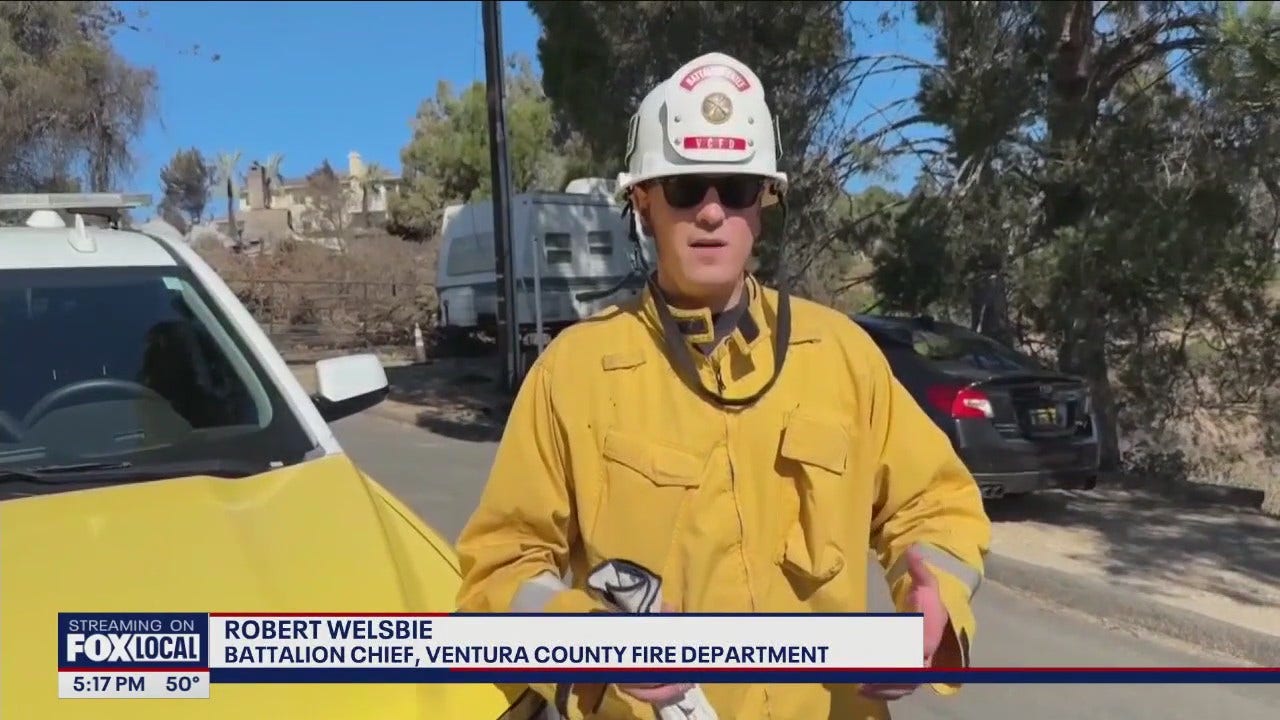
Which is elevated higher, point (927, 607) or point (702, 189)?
point (702, 189)

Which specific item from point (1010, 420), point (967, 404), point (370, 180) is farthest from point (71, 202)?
point (370, 180)

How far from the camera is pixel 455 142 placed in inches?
1555

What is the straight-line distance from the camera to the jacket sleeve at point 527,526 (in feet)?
6.21

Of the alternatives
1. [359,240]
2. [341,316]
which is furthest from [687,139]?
[359,240]

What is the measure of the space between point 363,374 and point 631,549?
2233 mm

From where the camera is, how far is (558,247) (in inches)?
727

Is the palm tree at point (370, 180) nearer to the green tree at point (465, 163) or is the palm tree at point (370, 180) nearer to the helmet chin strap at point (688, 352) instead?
the green tree at point (465, 163)

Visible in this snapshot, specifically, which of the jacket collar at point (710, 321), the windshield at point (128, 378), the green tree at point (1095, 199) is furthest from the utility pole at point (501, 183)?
the jacket collar at point (710, 321)

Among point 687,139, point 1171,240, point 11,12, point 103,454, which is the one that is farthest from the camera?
point 11,12

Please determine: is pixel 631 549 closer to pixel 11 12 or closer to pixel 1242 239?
pixel 1242 239

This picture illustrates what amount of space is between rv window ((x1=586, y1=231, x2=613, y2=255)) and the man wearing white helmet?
16830mm

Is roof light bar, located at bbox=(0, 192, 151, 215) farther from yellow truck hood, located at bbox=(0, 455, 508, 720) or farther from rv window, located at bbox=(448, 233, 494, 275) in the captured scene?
rv window, located at bbox=(448, 233, 494, 275)

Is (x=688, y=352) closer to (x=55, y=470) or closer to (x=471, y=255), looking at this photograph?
(x=55, y=470)

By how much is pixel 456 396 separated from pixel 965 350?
10064 mm
